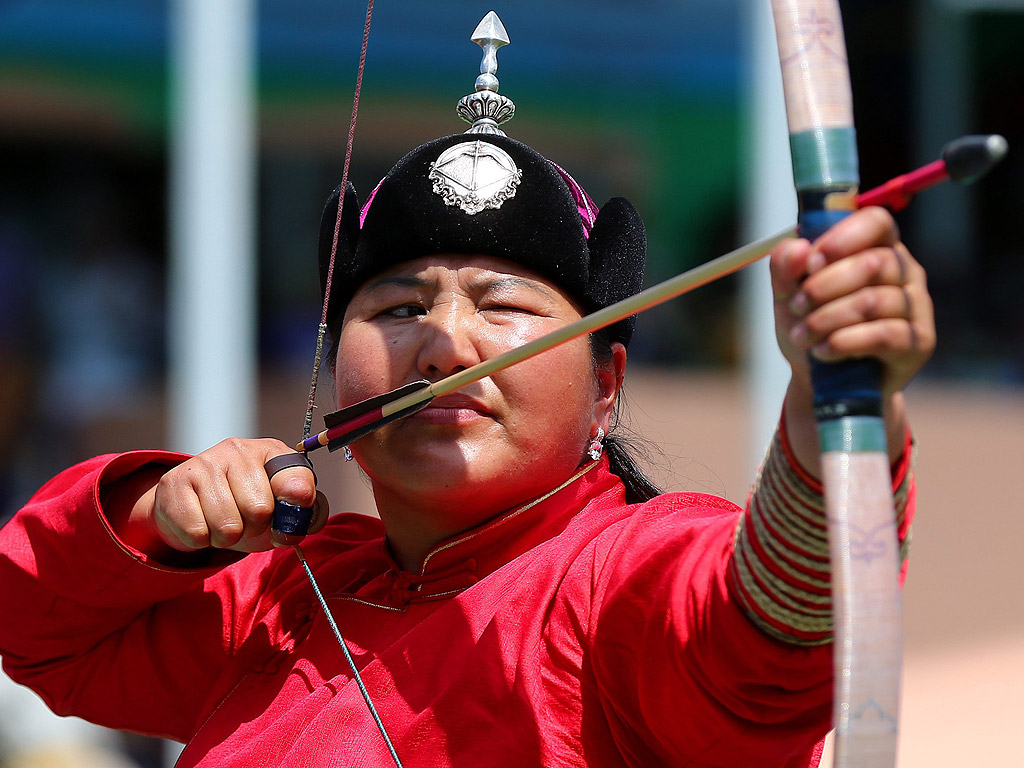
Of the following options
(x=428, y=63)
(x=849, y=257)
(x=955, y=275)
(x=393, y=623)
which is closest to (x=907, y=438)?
(x=849, y=257)

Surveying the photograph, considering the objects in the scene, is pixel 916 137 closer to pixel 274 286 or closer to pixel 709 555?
pixel 274 286

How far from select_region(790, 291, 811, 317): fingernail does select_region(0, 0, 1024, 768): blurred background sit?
3.54 meters

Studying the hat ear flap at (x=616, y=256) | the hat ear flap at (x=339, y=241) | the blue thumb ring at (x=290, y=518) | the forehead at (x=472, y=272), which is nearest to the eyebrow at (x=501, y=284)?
the forehead at (x=472, y=272)

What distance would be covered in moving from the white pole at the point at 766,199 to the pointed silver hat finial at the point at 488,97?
3232mm

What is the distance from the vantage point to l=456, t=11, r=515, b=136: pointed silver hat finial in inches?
68.4

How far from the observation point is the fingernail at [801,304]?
953 mm

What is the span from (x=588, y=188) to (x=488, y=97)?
647 centimetres

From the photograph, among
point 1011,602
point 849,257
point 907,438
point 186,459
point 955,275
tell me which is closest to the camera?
point 849,257

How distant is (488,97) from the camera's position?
68.4 inches

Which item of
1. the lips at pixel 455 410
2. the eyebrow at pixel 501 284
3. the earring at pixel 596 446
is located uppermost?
the eyebrow at pixel 501 284

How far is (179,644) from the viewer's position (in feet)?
5.74

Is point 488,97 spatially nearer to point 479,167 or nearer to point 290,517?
point 479,167

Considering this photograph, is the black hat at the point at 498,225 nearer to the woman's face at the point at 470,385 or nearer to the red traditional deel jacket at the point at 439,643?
the woman's face at the point at 470,385

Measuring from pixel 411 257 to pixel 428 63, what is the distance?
5360 millimetres
